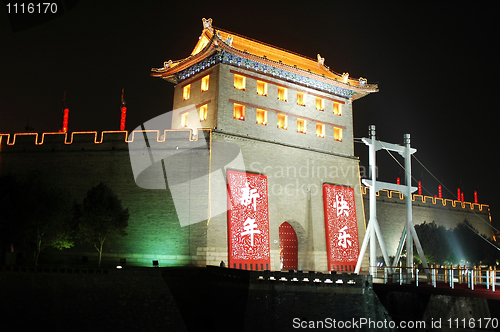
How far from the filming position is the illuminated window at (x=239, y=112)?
19500 mm

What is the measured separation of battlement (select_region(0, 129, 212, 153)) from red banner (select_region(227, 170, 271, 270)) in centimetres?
247

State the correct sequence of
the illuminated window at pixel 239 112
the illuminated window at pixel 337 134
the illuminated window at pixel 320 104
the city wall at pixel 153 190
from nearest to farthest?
1. the city wall at pixel 153 190
2. the illuminated window at pixel 239 112
3. the illuminated window at pixel 320 104
4. the illuminated window at pixel 337 134

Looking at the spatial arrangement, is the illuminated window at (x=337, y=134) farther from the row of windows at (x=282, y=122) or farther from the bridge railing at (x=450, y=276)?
the bridge railing at (x=450, y=276)

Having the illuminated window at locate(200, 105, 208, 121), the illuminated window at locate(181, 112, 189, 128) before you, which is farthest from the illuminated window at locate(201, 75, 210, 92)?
the illuminated window at locate(181, 112, 189, 128)

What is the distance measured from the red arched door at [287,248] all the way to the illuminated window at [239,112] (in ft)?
16.8

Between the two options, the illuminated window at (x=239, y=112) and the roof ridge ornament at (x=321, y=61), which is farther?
the roof ridge ornament at (x=321, y=61)

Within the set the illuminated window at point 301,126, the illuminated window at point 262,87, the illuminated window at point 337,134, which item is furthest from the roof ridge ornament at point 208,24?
the illuminated window at point 337,134

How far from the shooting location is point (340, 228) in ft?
67.7

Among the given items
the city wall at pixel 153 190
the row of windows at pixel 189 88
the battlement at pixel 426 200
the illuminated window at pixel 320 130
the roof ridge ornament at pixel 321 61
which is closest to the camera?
the city wall at pixel 153 190

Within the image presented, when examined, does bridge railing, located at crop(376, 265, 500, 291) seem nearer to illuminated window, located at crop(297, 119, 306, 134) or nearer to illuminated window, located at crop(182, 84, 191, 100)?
illuminated window, located at crop(297, 119, 306, 134)

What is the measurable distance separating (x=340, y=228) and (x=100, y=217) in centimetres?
1046

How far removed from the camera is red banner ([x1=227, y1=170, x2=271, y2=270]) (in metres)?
17.4

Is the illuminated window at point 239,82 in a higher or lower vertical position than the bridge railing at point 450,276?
higher

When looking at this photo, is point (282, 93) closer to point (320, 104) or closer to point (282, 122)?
point (282, 122)
